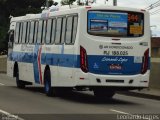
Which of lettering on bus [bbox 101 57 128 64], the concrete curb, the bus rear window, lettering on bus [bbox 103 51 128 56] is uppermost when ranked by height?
the bus rear window

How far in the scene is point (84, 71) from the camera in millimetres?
19438

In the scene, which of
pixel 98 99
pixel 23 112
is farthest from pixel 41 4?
pixel 23 112

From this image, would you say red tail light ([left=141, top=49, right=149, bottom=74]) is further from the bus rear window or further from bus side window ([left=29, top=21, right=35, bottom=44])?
bus side window ([left=29, top=21, right=35, bottom=44])

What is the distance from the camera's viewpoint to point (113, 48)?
65.0ft

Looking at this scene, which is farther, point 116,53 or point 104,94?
point 104,94

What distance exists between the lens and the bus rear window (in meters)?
19.7

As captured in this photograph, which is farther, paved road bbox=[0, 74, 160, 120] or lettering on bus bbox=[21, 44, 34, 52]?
lettering on bus bbox=[21, 44, 34, 52]

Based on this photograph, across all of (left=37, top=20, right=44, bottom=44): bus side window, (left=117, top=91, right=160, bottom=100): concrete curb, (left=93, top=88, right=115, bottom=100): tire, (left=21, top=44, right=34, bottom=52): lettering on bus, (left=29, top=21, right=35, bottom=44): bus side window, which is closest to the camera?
(left=93, top=88, right=115, bottom=100): tire

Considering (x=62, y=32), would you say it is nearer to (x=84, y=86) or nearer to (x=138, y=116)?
(x=84, y=86)

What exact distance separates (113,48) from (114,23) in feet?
2.73

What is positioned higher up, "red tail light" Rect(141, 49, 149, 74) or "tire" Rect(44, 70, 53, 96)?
"red tail light" Rect(141, 49, 149, 74)

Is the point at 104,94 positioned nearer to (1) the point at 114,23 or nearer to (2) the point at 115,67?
(2) the point at 115,67

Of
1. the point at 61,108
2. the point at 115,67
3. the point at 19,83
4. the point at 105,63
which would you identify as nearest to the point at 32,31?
the point at 19,83

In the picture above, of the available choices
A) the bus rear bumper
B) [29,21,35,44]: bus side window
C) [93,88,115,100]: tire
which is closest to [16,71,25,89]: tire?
[29,21,35,44]: bus side window
